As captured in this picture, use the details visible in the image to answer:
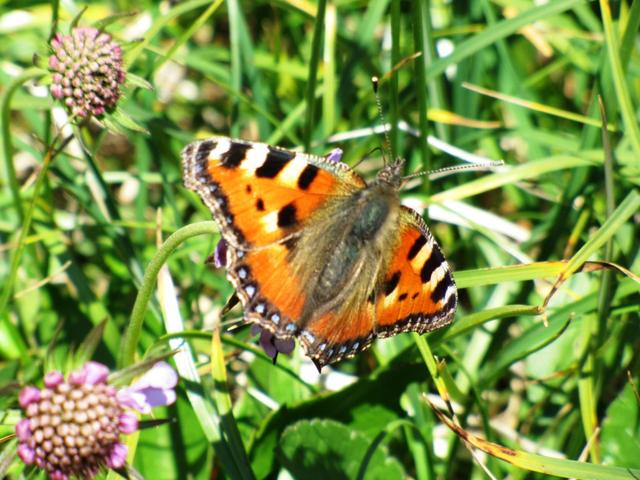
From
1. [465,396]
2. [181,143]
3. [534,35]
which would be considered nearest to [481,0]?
[534,35]

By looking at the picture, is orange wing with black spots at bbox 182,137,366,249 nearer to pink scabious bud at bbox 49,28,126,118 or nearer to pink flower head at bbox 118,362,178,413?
pink flower head at bbox 118,362,178,413

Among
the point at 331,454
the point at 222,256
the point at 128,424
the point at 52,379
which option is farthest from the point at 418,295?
the point at 52,379

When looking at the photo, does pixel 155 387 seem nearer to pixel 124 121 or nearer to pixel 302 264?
pixel 302 264

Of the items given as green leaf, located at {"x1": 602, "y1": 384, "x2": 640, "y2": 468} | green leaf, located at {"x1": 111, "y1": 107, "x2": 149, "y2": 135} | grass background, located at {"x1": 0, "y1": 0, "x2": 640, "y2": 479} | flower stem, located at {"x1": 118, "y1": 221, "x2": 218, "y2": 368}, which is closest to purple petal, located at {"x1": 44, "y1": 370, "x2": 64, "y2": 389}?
grass background, located at {"x1": 0, "y1": 0, "x2": 640, "y2": 479}

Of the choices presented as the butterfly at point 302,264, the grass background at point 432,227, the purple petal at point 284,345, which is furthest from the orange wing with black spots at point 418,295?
the purple petal at point 284,345

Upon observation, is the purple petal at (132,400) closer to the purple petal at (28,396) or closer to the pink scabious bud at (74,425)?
the pink scabious bud at (74,425)

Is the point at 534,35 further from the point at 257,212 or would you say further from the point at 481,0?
the point at 257,212
